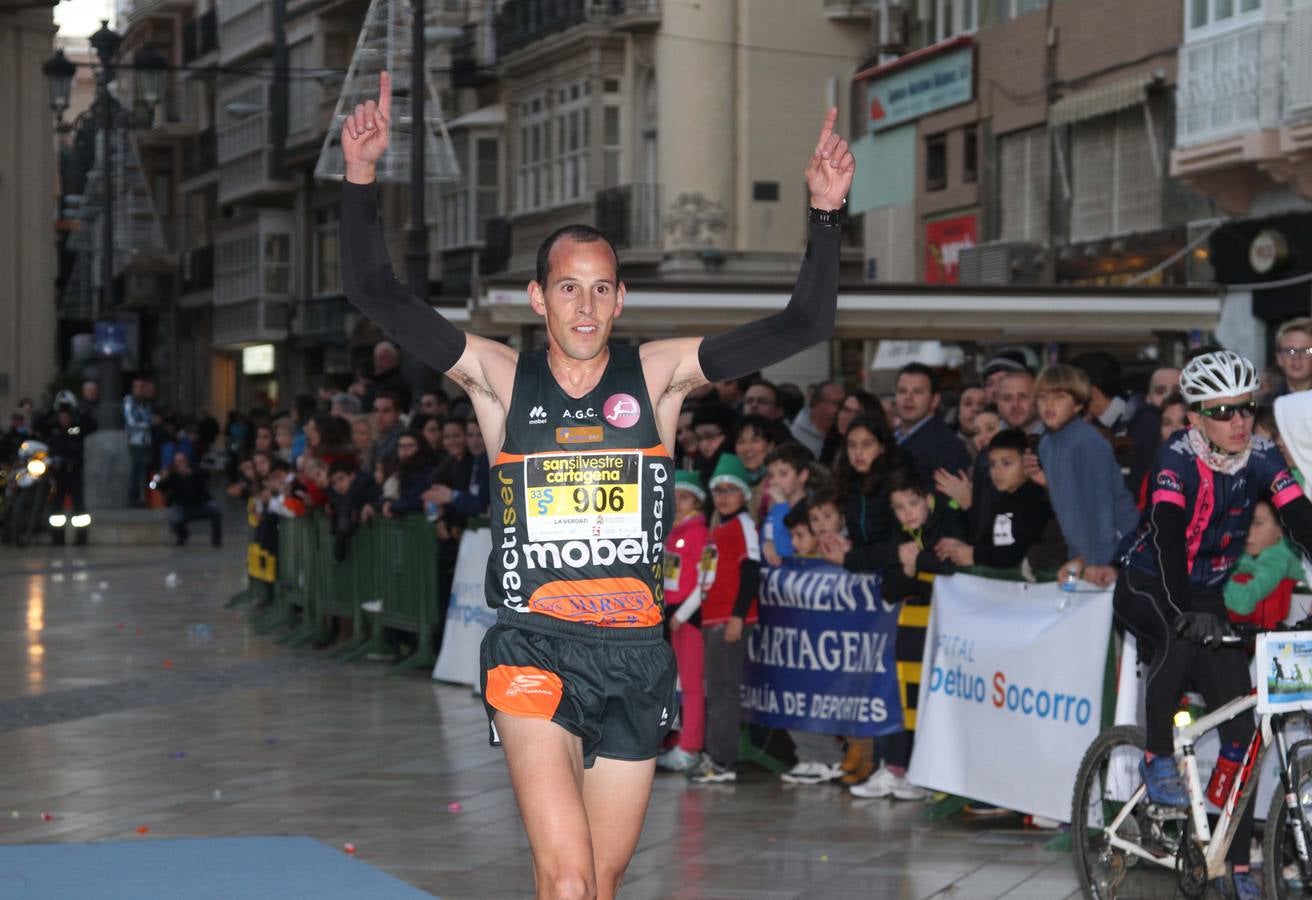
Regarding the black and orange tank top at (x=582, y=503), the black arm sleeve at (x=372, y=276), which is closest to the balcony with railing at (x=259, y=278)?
the black arm sleeve at (x=372, y=276)

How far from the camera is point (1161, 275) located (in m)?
24.6

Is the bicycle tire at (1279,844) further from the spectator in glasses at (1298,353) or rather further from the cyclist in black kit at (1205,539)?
the spectator in glasses at (1298,353)

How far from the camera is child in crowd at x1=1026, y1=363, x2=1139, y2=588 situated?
30.4 feet

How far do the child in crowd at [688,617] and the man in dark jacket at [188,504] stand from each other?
65.0 ft

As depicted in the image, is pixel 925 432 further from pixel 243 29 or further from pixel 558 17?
pixel 243 29

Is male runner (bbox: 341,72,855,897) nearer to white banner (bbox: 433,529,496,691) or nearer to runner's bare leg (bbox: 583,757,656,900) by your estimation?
runner's bare leg (bbox: 583,757,656,900)

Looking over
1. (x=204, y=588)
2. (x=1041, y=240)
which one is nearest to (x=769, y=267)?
(x=1041, y=240)

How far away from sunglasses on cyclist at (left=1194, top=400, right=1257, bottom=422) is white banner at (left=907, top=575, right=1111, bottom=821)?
5.48 ft

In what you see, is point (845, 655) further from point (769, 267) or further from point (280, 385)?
point (280, 385)

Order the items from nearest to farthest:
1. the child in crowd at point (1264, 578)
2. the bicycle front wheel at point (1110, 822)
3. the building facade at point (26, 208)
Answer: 1. the bicycle front wheel at point (1110, 822)
2. the child in crowd at point (1264, 578)
3. the building facade at point (26, 208)

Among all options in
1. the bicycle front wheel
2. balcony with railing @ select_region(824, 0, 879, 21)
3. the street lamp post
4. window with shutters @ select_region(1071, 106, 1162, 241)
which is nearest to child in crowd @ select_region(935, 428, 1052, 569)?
the bicycle front wheel

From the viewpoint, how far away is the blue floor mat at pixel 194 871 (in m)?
8.18

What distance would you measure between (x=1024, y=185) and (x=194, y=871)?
853 inches

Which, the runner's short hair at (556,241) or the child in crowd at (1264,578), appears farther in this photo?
the child in crowd at (1264,578)
